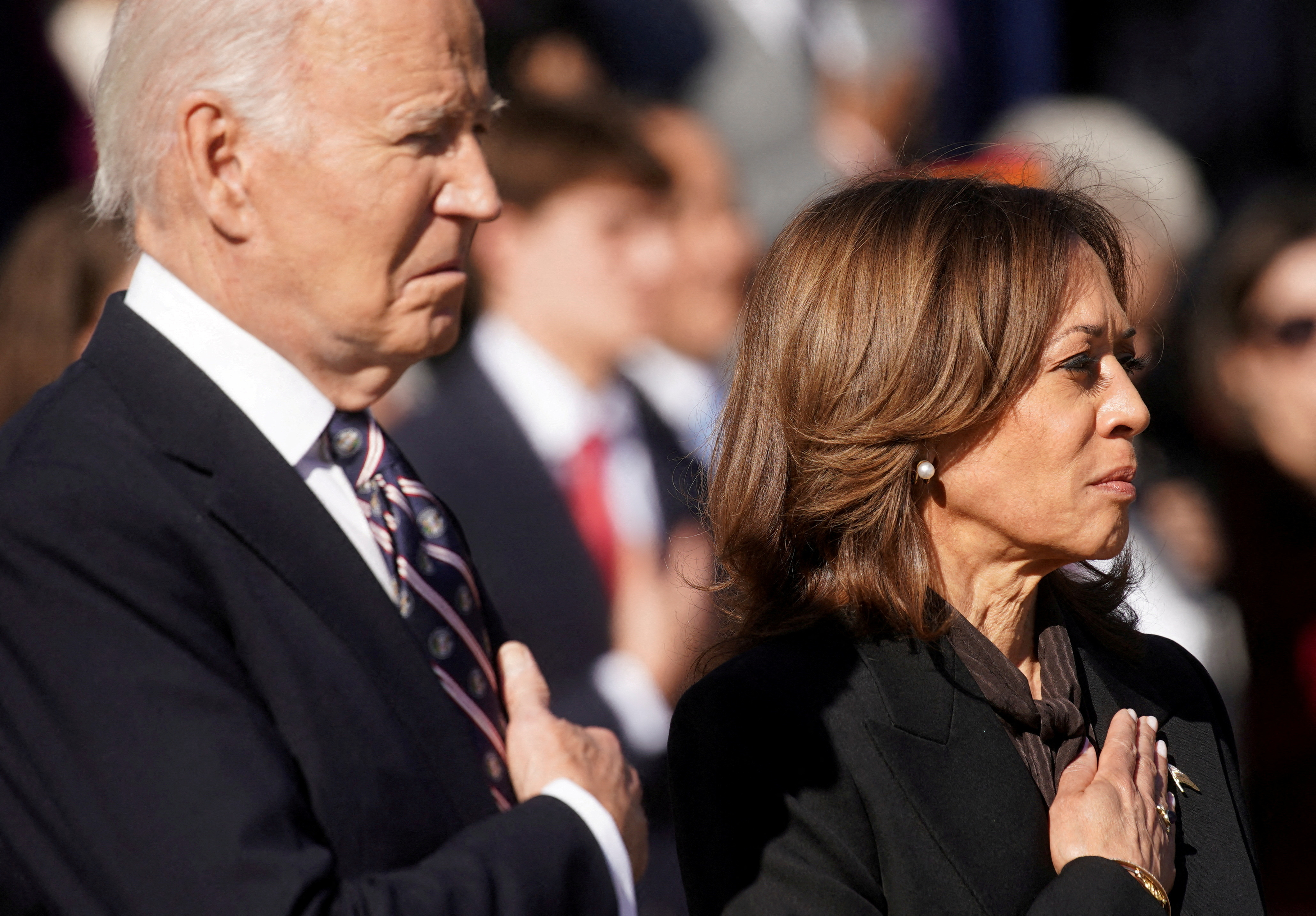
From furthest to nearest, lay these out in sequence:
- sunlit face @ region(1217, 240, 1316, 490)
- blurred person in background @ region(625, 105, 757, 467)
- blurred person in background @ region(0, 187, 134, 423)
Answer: sunlit face @ region(1217, 240, 1316, 490) → blurred person in background @ region(625, 105, 757, 467) → blurred person in background @ region(0, 187, 134, 423)

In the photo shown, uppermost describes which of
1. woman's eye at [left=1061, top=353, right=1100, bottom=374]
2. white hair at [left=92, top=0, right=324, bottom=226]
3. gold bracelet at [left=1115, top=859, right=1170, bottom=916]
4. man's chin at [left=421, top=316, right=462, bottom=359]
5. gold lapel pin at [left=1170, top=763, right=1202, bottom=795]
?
white hair at [left=92, top=0, right=324, bottom=226]

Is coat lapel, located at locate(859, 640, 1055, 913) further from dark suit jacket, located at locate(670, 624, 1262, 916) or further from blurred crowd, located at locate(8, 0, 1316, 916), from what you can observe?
blurred crowd, located at locate(8, 0, 1316, 916)

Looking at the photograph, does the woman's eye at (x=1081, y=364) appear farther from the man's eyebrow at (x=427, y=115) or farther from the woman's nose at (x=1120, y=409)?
the man's eyebrow at (x=427, y=115)

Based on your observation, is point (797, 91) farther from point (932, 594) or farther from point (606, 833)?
point (606, 833)

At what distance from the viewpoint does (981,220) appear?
2242 mm

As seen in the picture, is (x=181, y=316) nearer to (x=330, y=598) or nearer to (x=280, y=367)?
(x=280, y=367)

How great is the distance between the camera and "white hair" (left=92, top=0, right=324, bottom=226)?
1.83 meters

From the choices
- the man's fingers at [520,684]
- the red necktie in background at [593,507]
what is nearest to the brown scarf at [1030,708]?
the man's fingers at [520,684]

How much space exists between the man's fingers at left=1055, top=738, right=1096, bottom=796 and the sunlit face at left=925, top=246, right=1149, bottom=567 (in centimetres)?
33

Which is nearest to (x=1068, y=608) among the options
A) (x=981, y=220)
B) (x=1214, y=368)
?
(x=981, y=220)

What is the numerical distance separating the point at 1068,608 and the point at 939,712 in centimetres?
59

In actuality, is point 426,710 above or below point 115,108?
below

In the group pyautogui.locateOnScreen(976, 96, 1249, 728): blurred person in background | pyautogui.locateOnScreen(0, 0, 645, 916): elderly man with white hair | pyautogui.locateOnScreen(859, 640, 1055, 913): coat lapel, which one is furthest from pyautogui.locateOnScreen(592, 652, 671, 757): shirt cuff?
pyautogui.locateOnScreen(0, 0, 645, 916): elderly man with white hair

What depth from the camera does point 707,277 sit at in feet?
15.3
